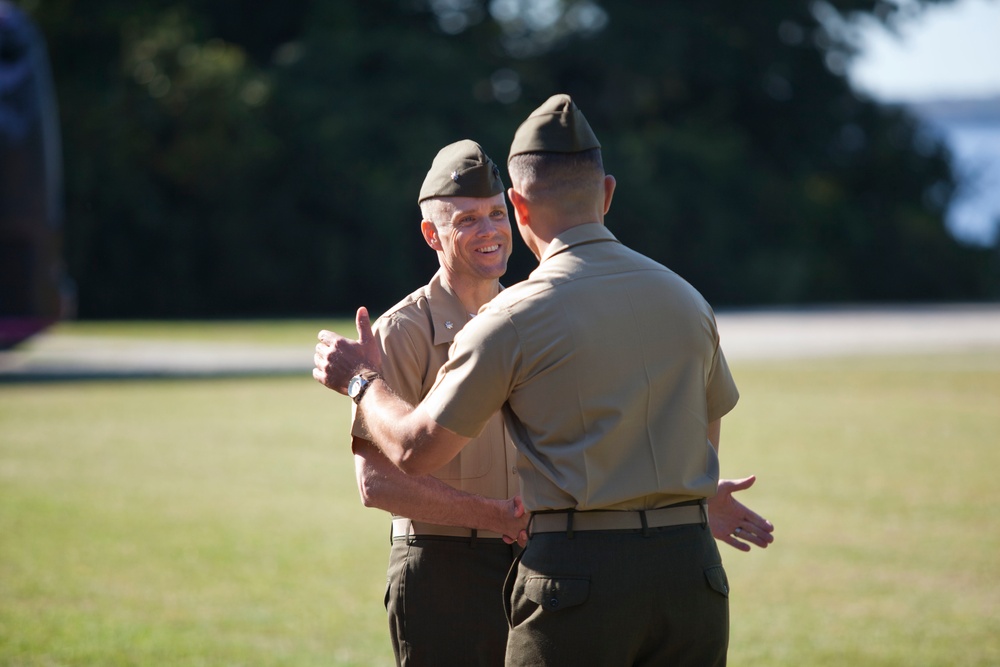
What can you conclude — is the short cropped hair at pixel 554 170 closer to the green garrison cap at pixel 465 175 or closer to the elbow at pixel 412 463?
the green garrison cap at pixel 465 175

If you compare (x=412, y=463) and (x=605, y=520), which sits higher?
(x=412, y=463)

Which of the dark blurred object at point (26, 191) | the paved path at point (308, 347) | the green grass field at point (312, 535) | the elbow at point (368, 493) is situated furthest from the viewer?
the paved path at point (308, 347)

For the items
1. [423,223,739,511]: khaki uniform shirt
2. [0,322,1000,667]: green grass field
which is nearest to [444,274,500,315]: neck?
[423,223,739,511]: khaki uniform shirt

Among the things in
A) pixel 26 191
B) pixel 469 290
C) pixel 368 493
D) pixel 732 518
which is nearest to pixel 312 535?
pixel 469 290

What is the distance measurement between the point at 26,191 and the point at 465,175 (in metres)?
14.4

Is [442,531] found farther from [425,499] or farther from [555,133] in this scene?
[555,133]

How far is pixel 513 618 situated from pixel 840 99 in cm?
4522

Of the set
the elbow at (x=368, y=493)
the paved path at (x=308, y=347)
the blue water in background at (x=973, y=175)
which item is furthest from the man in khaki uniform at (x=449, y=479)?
the blue water in background at (x=973, y=175)

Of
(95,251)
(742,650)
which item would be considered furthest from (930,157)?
(742,650)

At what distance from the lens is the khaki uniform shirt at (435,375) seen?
11.5 ft

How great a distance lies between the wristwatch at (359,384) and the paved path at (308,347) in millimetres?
15482

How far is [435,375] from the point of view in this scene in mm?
3568

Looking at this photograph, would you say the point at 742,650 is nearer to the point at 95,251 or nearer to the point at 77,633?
the point at 77,633

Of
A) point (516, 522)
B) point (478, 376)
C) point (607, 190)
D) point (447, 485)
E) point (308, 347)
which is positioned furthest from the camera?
point (308, 347)
